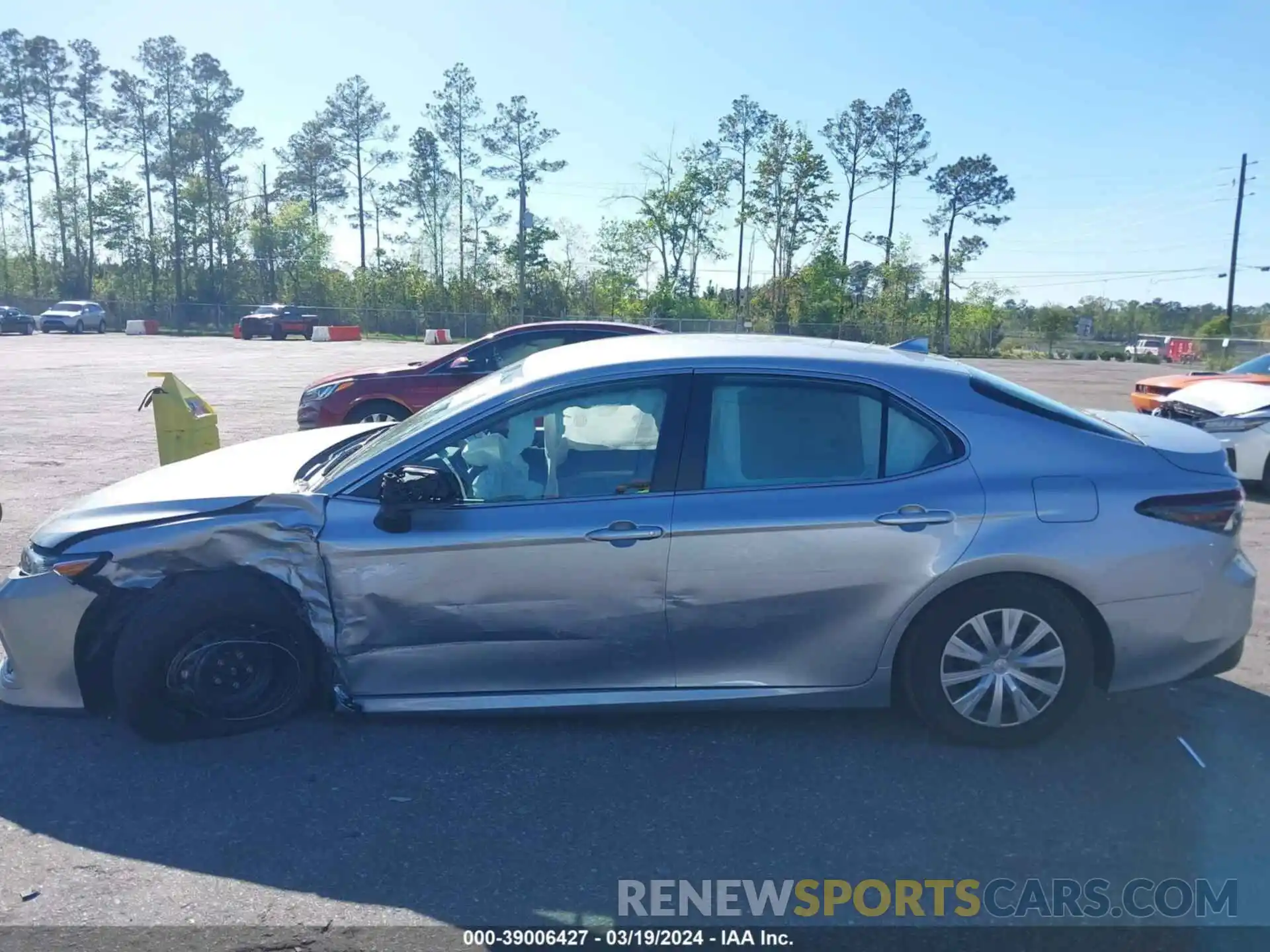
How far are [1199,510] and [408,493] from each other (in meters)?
3.19

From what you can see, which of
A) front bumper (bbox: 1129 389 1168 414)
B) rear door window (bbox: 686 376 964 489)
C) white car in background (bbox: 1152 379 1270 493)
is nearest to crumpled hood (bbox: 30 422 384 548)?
rear door window (bbox: 686 376 964 489)

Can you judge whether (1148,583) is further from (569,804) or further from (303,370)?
(303,370)

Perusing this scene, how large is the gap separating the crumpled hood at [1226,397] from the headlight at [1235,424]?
6 cm

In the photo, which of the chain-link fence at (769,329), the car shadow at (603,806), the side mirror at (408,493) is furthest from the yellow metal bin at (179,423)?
the chain-link fence at (769,329)

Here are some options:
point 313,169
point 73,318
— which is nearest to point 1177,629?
point 73,318

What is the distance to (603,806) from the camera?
3.83 meters

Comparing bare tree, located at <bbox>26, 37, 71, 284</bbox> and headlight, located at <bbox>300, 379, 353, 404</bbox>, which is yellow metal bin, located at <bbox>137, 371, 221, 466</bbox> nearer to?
headlight, located at <bbox>300, 379, 353, 404</bbox>

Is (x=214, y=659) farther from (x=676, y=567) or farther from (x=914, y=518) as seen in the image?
(x=914, y=518)

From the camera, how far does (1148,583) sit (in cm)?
418

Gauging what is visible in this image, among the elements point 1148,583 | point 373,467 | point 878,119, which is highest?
point 878,119

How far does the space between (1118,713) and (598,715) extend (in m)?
2.36

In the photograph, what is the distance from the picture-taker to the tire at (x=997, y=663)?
4.16m

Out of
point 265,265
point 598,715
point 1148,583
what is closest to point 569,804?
point 598,715

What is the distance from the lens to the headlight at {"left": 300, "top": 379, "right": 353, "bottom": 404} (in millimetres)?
10844
